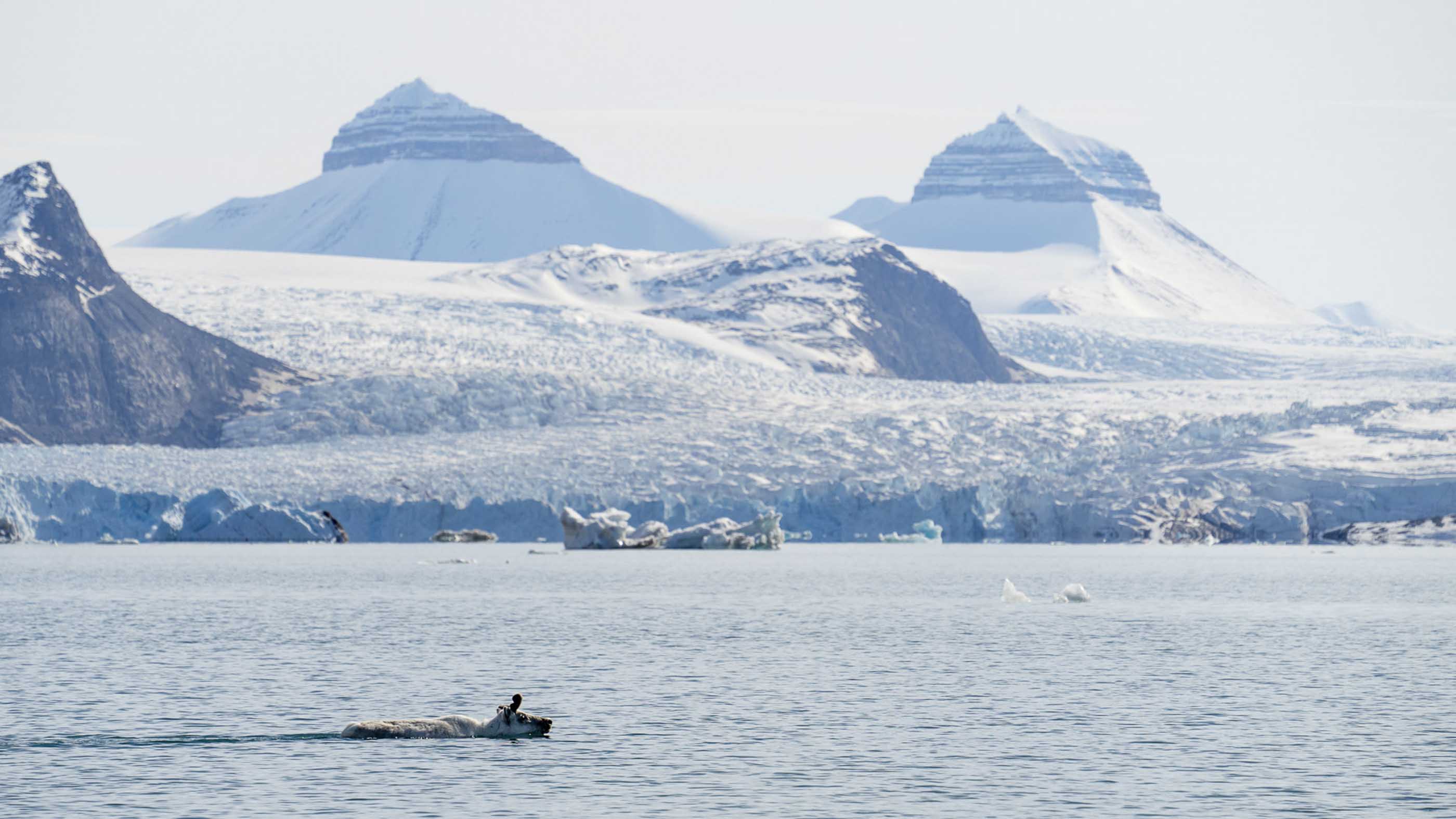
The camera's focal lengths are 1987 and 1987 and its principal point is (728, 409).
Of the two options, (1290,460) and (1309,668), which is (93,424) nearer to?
(1290,460)

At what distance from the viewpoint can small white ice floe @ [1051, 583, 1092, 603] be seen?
4984 cm

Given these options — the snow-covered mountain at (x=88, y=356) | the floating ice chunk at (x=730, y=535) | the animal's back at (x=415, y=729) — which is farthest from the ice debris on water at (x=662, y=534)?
the animal's back at (x=415, y=729)

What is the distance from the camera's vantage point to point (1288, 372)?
5192 inches

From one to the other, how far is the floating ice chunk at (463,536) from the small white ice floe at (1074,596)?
113 feet

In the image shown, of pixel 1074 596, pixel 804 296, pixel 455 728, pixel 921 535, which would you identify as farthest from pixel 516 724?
pixel 804 296

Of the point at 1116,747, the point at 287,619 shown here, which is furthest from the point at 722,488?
the point at 1116,747

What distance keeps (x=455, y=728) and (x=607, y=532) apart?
51846mm

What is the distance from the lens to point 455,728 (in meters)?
25.5

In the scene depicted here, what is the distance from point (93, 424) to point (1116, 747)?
84.9 m

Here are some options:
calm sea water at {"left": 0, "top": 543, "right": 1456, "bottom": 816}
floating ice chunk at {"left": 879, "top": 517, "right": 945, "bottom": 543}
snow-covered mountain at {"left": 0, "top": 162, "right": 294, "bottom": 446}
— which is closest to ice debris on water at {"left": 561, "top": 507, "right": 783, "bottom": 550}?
floating ice chunk at {"left": 879, "top": 517, "right": 945, "bottom": 543}

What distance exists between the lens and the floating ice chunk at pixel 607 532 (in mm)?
76688

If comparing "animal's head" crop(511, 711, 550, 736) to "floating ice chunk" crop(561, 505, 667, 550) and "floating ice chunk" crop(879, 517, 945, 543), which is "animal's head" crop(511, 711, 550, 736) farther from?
"floating ice chunk" crop(879, 517, 945, 543)

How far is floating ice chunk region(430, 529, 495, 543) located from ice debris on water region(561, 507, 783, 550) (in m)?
3.29

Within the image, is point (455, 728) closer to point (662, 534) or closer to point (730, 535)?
point (730, 535)
